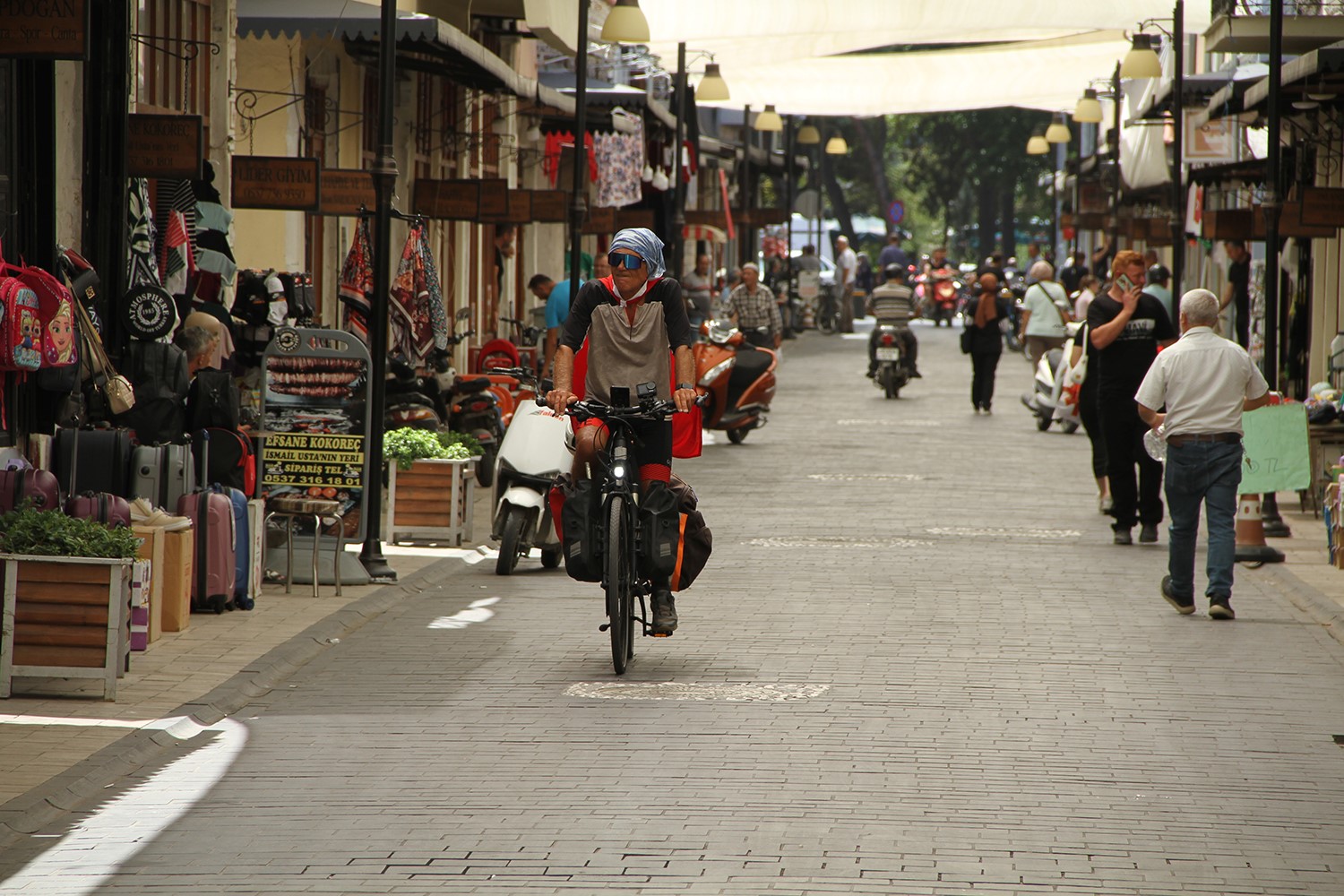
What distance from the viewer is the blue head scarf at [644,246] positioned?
30.9ft

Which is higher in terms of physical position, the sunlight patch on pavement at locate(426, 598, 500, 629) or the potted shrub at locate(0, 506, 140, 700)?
the potted shrub at locate(0, 506, 140, 700)

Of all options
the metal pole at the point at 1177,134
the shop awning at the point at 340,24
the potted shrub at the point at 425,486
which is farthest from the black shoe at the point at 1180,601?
the metal pole at the point at 1177,134

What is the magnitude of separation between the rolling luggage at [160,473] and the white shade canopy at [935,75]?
26375mm

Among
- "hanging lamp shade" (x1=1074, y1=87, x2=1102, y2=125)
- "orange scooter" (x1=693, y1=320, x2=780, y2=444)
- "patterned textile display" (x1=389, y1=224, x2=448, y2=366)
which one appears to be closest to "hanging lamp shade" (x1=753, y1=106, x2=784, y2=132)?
"hanging lamp shade" (x1=1074, y1=87, x2=1102, y2=125)

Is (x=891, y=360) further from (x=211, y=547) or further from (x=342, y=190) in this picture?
(x=211, y=547)

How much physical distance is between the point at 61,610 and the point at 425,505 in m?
5.49

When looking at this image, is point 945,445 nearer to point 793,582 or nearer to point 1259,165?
point 1259,165

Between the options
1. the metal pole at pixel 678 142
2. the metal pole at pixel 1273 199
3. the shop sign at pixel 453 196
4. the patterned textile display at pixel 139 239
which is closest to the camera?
the patterned textile display at pixel 139 239

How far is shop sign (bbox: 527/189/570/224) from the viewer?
898 inches

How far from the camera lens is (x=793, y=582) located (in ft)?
40.1

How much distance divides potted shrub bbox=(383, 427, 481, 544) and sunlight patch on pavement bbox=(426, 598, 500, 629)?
2.23 meters

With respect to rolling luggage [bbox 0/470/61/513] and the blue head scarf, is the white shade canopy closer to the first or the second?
the blue head scarf

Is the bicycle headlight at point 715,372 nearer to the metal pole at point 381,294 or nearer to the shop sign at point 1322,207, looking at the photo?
the shop sign at point 1322,207

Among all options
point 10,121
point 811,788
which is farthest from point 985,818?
point 10,121
